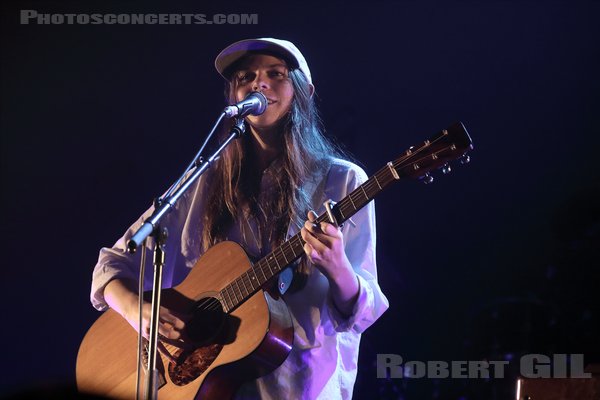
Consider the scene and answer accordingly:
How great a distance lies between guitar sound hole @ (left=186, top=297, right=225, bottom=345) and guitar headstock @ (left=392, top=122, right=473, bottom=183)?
88cm

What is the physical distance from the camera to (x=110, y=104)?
4.03 metres

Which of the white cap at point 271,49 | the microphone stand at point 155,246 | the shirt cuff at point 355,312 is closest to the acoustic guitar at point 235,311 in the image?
the shirt cuff at point 355,312

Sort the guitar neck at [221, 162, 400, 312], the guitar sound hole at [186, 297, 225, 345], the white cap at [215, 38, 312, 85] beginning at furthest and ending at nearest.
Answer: the white cap at [215, 38, 312, 85], the guitar sound hole at [186, 297, 225, 345], the guitar neck at [221, 162, 400, 312]

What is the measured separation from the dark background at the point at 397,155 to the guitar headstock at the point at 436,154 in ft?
3.33

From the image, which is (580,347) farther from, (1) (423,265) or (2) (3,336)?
(2) (3,336)

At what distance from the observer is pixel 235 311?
8.97ft

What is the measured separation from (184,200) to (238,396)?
1.01 meters

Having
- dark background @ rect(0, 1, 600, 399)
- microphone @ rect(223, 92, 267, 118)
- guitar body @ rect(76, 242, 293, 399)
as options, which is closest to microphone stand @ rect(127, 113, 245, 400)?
microphone @ rect(223, 92, 267, 118)

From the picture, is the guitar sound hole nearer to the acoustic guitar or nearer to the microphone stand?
the acoustic guitar

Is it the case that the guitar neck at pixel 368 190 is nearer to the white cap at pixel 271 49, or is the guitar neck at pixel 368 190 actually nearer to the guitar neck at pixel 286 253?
the guitar neck at pixel 286 253

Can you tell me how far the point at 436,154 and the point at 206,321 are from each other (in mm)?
1088

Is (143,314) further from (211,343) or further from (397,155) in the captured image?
(397,155)

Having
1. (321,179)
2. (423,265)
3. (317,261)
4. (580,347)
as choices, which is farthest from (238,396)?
(580,347)

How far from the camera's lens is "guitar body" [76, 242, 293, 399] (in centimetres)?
262
